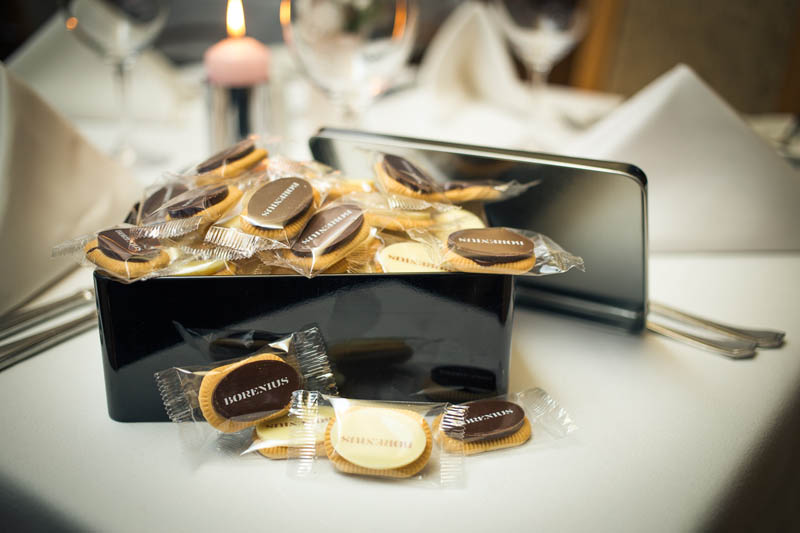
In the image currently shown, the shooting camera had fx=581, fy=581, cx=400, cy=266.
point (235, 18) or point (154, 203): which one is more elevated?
point (235, 18)

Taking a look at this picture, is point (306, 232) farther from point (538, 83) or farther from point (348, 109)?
point (538, 83)

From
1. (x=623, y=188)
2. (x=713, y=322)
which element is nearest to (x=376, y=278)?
(x=623, y=188)

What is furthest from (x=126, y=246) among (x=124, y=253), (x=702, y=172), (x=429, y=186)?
(x=702, y=172)

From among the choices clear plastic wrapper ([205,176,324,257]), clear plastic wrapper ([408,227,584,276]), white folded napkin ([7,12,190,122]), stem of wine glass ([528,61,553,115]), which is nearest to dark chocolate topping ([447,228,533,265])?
clear plastic wrapper ([408,227,584,276])

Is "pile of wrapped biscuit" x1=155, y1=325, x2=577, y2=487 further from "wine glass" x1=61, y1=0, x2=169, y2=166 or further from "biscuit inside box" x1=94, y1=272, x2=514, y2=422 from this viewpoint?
"wine glass" x1=61, y1=0, x2=169, y2=166

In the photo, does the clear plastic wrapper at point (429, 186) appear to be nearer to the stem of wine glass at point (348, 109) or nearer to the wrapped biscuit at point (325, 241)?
the wrapped biscuit at point (325, 241)
